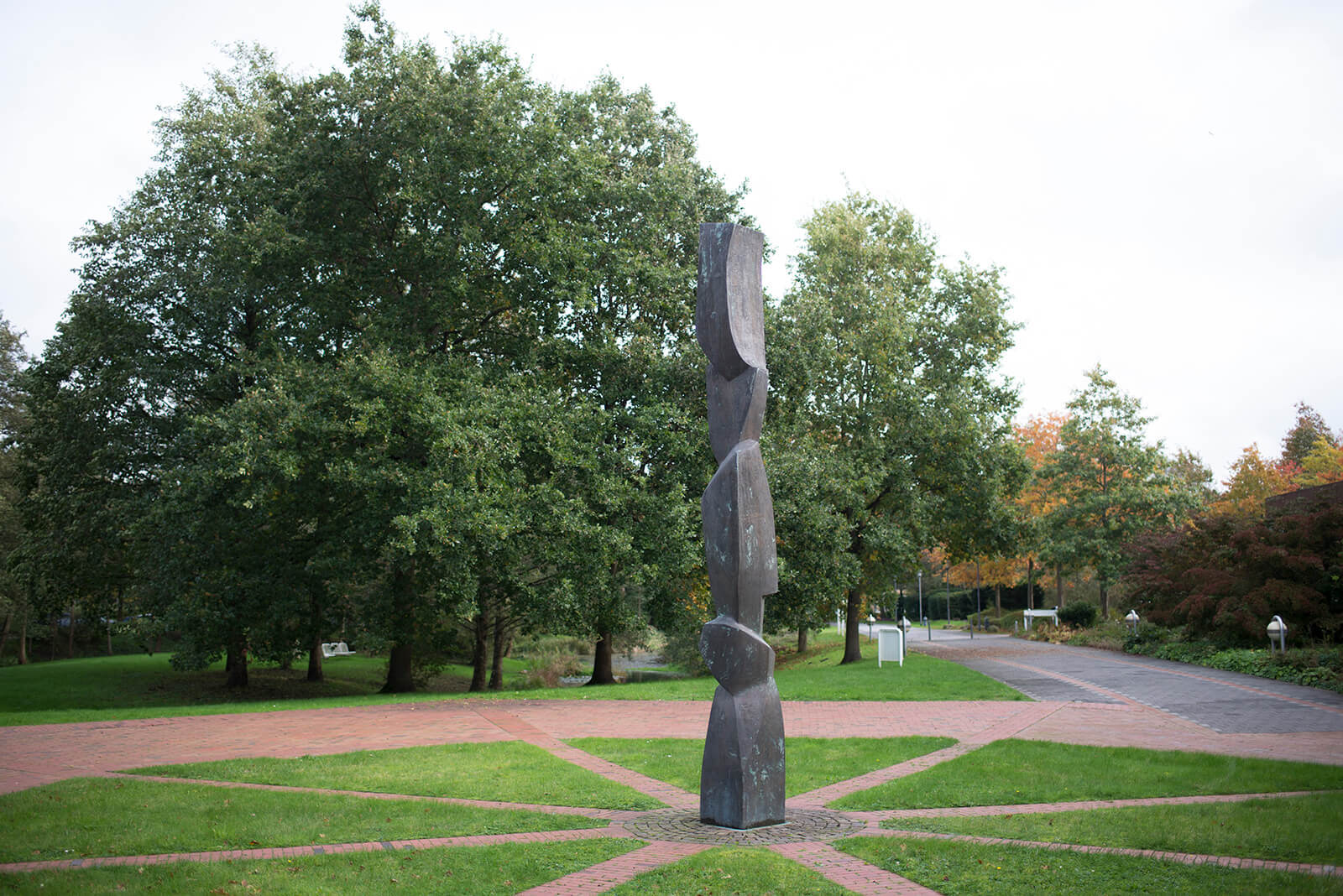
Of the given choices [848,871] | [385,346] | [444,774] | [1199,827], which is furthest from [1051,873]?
[385,346]

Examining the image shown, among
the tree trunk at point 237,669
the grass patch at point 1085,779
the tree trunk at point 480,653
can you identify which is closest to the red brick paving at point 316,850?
the grass patch at point 1085,779

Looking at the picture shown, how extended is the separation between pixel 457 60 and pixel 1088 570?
4210 cm

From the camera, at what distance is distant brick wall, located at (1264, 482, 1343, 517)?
69.6 feet

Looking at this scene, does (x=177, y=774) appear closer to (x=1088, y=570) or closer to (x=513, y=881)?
(x=513, y=881)

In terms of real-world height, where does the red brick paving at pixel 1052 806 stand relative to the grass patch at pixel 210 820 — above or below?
above

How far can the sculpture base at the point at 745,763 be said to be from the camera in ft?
27.7

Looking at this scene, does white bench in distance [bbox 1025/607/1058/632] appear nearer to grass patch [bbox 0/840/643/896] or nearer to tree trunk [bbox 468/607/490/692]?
tree trunk [bbox 468/607/490/692]

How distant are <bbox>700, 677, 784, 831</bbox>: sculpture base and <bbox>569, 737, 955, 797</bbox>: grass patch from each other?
5.13ft

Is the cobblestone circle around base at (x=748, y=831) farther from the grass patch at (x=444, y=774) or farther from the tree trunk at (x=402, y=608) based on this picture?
the tree trunk at (x=402, y=608)

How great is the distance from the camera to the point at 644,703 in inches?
728

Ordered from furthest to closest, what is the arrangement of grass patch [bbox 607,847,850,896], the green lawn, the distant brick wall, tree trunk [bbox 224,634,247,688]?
tree trunk [bbox 224,634,247,688], the distant brick wall, the green lawn, grass patch [bbox 607,847,850,896]

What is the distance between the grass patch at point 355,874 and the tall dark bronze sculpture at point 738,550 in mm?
1280

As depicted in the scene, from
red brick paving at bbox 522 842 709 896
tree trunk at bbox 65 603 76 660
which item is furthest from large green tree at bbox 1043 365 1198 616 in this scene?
tree trunk at bbox 65 603 76 660

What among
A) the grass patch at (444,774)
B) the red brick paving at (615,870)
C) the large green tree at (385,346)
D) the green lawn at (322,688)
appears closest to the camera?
the red brick paving at (615,870)
